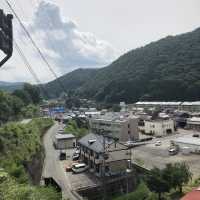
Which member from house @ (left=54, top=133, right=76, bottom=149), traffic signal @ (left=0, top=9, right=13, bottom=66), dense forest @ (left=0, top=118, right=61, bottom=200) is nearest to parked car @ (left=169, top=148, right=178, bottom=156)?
house @ (left=54, top=133, right=76, bottom=149)

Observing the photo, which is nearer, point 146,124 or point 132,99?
point 146,124

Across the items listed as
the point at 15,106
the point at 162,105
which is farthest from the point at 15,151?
the point at 162,105

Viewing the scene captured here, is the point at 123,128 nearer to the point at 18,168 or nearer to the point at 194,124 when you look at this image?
the point at 194,124

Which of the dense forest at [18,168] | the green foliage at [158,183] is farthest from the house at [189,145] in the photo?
the dense forest at [18,168]

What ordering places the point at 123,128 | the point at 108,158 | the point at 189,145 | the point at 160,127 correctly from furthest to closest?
the point at 160,127 → the point at 123,128 → the point at 189,145 → the point at 108,158

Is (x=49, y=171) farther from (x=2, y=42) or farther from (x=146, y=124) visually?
(x=146, y=124)

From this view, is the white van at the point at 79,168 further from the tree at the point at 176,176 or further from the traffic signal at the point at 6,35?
the traffic signal at the point at 6,35

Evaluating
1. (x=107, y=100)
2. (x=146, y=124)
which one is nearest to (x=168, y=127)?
(x=146, y=124)

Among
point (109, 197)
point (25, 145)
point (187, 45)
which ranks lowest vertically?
point (109, 197)
